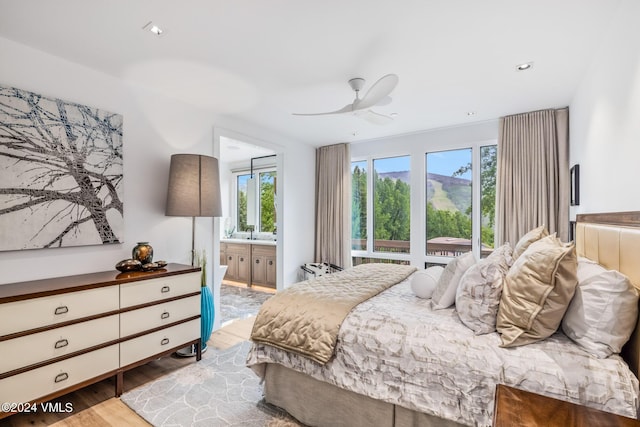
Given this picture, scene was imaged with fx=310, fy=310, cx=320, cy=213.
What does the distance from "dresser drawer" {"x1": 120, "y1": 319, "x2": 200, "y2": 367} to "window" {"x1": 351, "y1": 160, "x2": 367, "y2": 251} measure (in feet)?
9.88

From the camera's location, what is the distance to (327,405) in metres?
1.88

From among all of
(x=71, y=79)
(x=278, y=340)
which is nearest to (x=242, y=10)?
(x=71, y=79)

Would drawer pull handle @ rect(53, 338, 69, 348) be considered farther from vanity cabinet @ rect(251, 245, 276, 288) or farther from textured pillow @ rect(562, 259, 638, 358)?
vanity cabinet @ rect(251, 245, 276, 288)

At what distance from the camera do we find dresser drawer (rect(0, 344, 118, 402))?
179cm

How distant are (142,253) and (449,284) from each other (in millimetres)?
2451

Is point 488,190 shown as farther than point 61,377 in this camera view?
Yes

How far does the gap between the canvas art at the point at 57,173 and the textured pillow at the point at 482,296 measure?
9.14 feet

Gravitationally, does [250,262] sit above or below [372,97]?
below

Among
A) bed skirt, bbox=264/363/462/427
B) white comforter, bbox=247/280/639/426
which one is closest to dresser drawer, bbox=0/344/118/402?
bed skirt, bbox=264/363/462/427

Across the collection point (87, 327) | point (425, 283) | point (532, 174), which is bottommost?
point (87, 327)

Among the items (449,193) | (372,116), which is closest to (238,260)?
(449,193)

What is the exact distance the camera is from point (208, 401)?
7.27ft

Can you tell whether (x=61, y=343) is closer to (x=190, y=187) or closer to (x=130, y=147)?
(x=190, y=187)

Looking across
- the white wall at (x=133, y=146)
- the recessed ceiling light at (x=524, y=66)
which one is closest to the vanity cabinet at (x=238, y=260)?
the white wall at (x=133, y=146)
